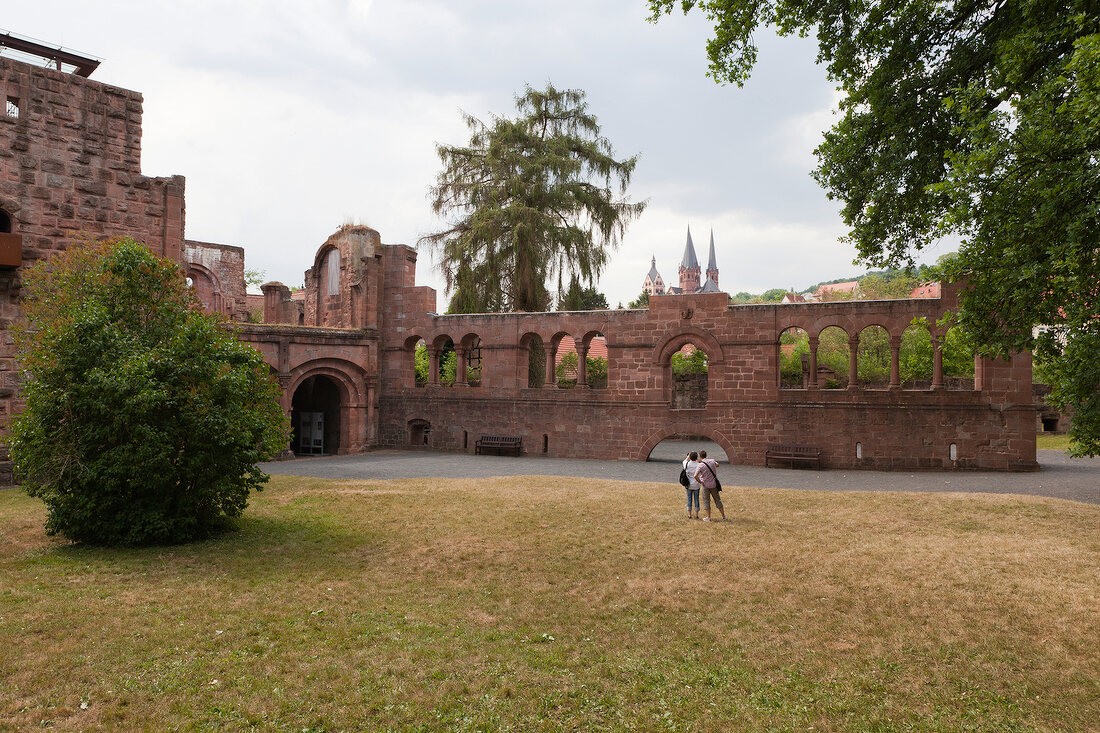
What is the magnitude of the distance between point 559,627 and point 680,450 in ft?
68.3

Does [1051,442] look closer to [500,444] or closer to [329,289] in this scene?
[500,444]

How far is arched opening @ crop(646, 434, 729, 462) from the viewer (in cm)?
2205

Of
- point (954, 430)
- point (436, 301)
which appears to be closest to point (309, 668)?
point (954, 430)

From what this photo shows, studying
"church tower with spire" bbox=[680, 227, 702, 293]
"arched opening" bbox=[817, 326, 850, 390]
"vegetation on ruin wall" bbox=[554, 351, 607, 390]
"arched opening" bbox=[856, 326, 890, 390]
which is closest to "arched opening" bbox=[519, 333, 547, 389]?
"vegetation on ruin wall" bbox=[554, 351, 607, 390]

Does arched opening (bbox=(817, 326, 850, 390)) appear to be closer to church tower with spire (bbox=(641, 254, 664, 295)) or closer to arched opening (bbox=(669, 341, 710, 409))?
arched opening (bbox=(669, 341, 710, 409))

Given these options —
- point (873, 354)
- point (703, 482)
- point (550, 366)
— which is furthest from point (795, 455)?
point (873, 354)

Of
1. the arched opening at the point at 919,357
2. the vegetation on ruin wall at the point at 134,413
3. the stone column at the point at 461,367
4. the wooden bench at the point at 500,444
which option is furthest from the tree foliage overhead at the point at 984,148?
the arched opening at the point at 919,357

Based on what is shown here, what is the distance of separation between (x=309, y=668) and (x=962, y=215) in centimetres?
764

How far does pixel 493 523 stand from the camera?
10.6 metres

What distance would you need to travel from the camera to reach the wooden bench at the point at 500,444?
2222 centimetres

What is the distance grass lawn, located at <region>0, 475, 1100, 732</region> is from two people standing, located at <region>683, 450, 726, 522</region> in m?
0.67

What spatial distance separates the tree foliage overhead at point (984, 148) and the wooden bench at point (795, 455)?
9140 millimetres

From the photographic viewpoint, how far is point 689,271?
385 ft

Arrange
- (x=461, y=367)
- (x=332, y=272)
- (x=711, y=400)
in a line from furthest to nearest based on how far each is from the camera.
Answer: (x=332, y=272) < (x=461, y=367) < (x=711, y=400)
